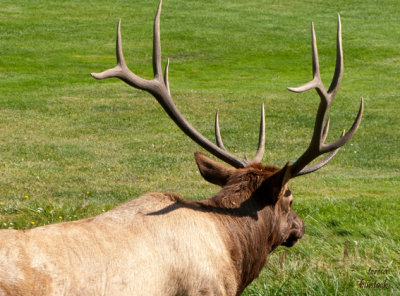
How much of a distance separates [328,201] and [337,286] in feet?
15.1

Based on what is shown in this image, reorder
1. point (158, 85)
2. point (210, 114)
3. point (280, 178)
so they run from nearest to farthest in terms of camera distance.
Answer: point (280, 178)
point (158, 85)
point (210, 114)

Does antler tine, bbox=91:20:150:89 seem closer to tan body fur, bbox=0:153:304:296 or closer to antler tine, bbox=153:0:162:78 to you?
antler tine, bbox=153:0:162:78

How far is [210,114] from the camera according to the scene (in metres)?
20.2

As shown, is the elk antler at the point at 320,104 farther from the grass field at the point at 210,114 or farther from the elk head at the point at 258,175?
the grass field at the point at 210,114

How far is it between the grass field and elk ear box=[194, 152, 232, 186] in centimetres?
126

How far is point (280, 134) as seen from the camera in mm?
17750

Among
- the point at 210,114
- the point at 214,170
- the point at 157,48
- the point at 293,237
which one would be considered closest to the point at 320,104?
the point at 214,170

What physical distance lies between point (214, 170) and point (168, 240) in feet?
2.95

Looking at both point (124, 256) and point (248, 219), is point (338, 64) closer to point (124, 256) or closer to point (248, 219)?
point (248, 219)

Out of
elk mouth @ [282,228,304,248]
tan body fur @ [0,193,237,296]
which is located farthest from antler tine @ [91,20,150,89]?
elk mouth @ [282,228,304,248]

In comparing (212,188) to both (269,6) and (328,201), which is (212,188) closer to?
(328,201)

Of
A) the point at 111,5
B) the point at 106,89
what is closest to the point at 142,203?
the point at 106,89

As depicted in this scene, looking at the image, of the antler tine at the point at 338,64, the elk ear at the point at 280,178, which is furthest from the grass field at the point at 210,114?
the antler tine at the point at 338,64

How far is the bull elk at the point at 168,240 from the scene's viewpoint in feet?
11.4
